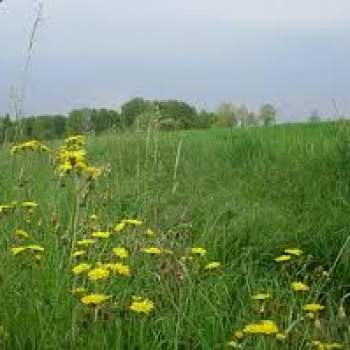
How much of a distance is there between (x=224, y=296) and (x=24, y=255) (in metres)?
0.75

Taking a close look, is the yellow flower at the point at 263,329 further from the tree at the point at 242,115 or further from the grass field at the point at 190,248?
the tree at the point at 242,115

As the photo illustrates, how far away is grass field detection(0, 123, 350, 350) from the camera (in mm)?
2520

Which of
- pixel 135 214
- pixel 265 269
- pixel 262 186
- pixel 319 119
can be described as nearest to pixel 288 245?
pixel 265 269

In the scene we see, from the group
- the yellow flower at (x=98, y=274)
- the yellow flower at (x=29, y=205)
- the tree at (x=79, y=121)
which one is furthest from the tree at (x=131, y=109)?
the yellow flower at (x=98, y=274)

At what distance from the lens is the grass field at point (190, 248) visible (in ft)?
8.27

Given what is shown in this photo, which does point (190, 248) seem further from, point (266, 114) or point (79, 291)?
point (266, 114)

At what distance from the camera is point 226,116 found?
966 cm

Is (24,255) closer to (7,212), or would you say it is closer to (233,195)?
(7,212)

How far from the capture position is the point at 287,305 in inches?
114

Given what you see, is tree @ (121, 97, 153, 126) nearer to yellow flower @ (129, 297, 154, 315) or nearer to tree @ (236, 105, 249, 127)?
tree @ (236, 105, 249, 127)

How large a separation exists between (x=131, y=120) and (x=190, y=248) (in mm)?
4830

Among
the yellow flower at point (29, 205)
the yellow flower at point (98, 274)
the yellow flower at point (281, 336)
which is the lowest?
the yellow flower at point (281, 336)

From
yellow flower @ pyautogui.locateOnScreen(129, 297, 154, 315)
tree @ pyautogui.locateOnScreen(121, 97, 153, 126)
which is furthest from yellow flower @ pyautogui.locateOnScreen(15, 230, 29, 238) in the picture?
tree @ pyautogui.locateOnScreen(121, 97, 153, 126)

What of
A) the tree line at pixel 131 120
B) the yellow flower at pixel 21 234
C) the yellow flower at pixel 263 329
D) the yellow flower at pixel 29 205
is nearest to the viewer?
the yellow flower at pixel 263 329
